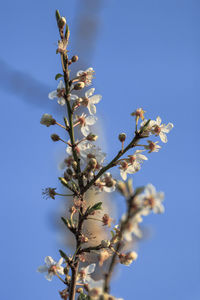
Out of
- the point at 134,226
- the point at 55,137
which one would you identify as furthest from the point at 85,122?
the point at 134,226

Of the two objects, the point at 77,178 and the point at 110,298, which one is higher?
the point at 77,178

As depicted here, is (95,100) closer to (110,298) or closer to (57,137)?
(57,137)

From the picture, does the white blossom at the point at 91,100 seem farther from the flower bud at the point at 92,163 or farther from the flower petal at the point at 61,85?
the flower bud at the point at 92,163

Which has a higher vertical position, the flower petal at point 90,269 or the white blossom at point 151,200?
the flower petal at point 90,269

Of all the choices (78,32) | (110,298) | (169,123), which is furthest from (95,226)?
(78,32)

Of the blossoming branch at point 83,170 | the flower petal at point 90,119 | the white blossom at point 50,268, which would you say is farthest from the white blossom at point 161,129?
the white blossom at point 50,268
